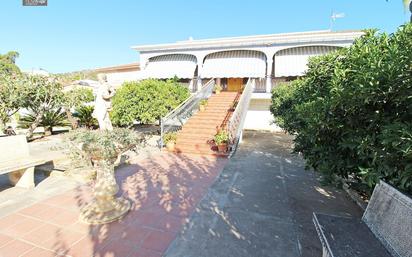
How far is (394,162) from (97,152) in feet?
13.1

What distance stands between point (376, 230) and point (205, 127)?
8.43m

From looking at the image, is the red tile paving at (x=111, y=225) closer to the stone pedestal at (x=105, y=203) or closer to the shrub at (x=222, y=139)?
the stone pedestal at (x=105, y=203)

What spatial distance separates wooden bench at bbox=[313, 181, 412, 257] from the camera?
2.01 metres

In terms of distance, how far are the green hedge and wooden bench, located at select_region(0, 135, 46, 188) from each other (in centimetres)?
557

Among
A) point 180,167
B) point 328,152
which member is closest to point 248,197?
point 328,152

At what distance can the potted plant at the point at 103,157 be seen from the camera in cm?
367

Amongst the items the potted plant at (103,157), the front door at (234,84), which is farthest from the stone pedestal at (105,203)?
the front door at (234,84)

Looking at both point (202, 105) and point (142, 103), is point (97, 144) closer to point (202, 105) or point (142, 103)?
point (142, 103)

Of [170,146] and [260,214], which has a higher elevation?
[170,146]

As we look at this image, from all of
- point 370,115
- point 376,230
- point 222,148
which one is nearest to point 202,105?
point 222,148

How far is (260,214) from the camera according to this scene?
4035 mm

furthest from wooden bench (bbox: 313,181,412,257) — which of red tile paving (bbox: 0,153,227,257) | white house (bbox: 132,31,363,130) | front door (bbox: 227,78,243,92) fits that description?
front door (bbox: 227,78,243,92)

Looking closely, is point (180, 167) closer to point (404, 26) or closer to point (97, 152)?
point (97, 152)

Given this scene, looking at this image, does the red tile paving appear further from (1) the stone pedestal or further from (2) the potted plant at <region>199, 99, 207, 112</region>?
(2) the potted plant at <region>199, 99, 207, 112</region>
